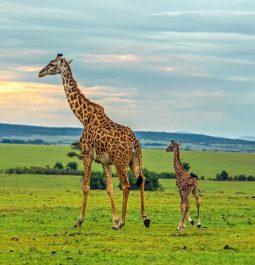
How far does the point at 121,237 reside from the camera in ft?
65.5

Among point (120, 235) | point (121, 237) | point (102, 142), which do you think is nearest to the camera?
point (121, 237)

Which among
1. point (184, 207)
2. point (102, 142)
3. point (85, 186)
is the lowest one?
point (184, 207)

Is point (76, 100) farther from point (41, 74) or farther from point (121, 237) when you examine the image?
point (121, 237)

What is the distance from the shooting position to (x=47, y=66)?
24.1m

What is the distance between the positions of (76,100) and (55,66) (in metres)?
1.09

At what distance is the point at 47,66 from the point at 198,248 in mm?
8268

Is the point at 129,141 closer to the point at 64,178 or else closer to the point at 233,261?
the point at 233,261

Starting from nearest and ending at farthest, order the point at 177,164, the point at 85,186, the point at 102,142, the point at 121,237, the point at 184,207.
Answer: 1. the point at 121,237
2. the point at 184,207
3. the point at 102,142
4. the point at 177,164
5. the point at 85,186

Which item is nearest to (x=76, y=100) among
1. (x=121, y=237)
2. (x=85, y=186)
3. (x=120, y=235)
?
(x=85, y=186)

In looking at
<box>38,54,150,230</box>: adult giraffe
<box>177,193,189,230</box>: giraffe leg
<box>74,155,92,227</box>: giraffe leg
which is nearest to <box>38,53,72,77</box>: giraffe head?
<box>38,54,150,230</box>: adult giraffe

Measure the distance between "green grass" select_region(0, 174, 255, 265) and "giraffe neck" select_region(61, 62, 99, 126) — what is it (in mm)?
2917

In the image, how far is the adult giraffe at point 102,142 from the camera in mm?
21875

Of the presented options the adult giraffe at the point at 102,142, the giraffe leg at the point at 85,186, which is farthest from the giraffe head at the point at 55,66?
the giraffe leg at the point at 85,186

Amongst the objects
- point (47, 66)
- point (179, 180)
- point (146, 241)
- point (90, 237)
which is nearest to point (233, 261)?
point (146, 241)
